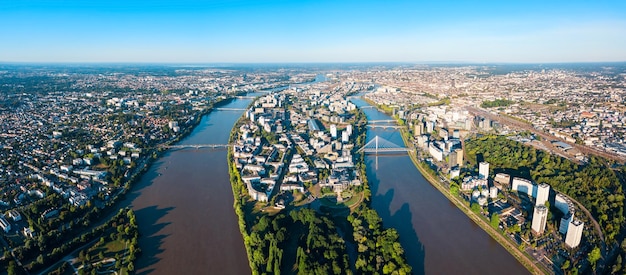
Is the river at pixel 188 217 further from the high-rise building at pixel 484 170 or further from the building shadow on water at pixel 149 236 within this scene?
the high-rise building at pixel 484 170

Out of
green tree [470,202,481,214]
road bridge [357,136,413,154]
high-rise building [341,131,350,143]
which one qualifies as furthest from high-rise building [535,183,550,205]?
high-rise building [341,131,350,143]

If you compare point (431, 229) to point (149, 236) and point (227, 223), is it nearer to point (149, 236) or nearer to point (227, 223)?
point (227, 223)

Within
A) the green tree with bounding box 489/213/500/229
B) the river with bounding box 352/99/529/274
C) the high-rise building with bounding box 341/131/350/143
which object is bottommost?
the river with bounding box 352/99/529/274

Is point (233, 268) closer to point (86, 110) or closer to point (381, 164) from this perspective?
point (381, 164)

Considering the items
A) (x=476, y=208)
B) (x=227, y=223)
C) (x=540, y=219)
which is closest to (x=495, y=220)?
(x=476, y=208)

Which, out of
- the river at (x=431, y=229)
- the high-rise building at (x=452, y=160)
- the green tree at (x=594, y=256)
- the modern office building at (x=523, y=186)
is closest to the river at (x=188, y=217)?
the river at (x=431, y=229)

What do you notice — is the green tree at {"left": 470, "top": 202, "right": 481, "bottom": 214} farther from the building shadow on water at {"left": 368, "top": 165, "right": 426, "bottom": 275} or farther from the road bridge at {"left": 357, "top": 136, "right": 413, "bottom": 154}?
the road bridge at {"left": 357, "top": 136, "right": 413, "bottom": 154}

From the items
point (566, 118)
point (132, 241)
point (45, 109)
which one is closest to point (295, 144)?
point (132, 241)
